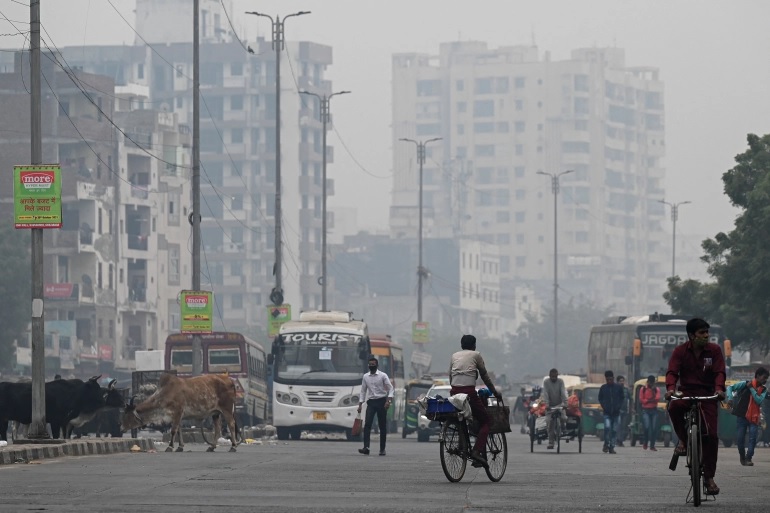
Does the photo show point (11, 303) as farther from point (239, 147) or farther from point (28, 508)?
point (239, 147)

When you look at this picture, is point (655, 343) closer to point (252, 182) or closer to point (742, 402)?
point (742, 402)

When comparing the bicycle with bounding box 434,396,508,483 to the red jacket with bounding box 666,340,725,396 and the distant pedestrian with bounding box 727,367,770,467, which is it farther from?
the distant pedestrian with bounding box 727,367,770,467

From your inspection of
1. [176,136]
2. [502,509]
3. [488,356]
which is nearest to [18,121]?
[176,136]

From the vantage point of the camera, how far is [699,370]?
52.7ft

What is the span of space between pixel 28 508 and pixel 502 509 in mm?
3958

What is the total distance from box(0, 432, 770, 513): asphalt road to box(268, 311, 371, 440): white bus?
55.2 feet

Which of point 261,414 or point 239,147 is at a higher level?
point 239,147

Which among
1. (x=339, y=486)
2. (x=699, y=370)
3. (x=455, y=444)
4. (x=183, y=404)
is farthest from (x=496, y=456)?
(x=183, y=404)

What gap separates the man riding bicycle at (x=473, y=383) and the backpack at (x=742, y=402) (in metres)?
10.3

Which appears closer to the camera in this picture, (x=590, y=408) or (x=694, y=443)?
(x=694, y=443)

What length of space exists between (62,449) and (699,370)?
1332 cm

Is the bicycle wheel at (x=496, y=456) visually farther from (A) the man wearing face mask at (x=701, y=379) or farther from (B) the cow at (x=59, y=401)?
(B) the cow at (x=59, y=401)

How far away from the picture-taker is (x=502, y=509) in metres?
15.0

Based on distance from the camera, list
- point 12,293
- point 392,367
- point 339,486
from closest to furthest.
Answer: point 339,486 → point 392,367 → point 12,293
